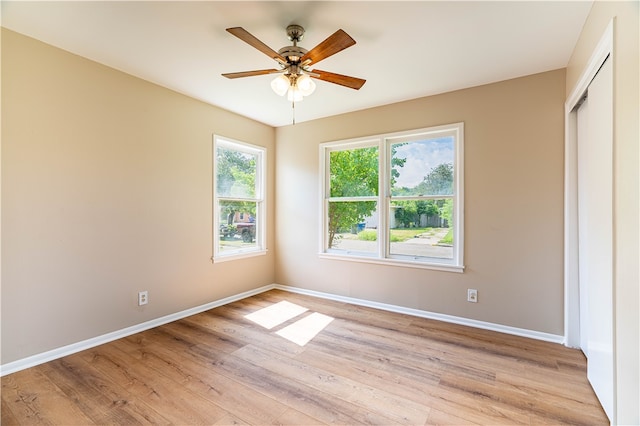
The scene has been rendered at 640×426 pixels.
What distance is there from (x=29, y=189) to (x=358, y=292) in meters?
3.51

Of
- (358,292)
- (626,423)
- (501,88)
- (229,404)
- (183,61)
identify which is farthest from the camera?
(358,292)

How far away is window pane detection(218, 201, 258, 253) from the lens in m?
3.91

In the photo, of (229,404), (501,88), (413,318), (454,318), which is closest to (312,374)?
(229,404)

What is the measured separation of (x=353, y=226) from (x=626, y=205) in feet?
9.43

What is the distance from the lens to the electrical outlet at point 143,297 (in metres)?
2.97

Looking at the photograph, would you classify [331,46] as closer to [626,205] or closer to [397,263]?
[626,205]

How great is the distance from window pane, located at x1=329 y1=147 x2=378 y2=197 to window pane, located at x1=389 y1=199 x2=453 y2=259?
0.47m

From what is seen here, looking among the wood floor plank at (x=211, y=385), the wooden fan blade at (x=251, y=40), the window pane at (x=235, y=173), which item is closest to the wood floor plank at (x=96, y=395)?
the wood floor plank at (x=211, y=385)

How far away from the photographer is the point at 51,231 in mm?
2377

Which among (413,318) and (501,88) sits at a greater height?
(501,88)

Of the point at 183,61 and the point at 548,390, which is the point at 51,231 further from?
the point at 548,390

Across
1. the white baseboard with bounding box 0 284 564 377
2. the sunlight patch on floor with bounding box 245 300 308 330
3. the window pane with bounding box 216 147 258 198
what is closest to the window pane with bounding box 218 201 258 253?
the window pane with bounding box 216 147 258 198

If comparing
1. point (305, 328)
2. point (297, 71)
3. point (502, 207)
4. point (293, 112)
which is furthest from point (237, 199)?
point (502, 207)

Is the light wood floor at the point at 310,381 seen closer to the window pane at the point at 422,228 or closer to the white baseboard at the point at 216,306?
the white baseboard at the point at 216,306
